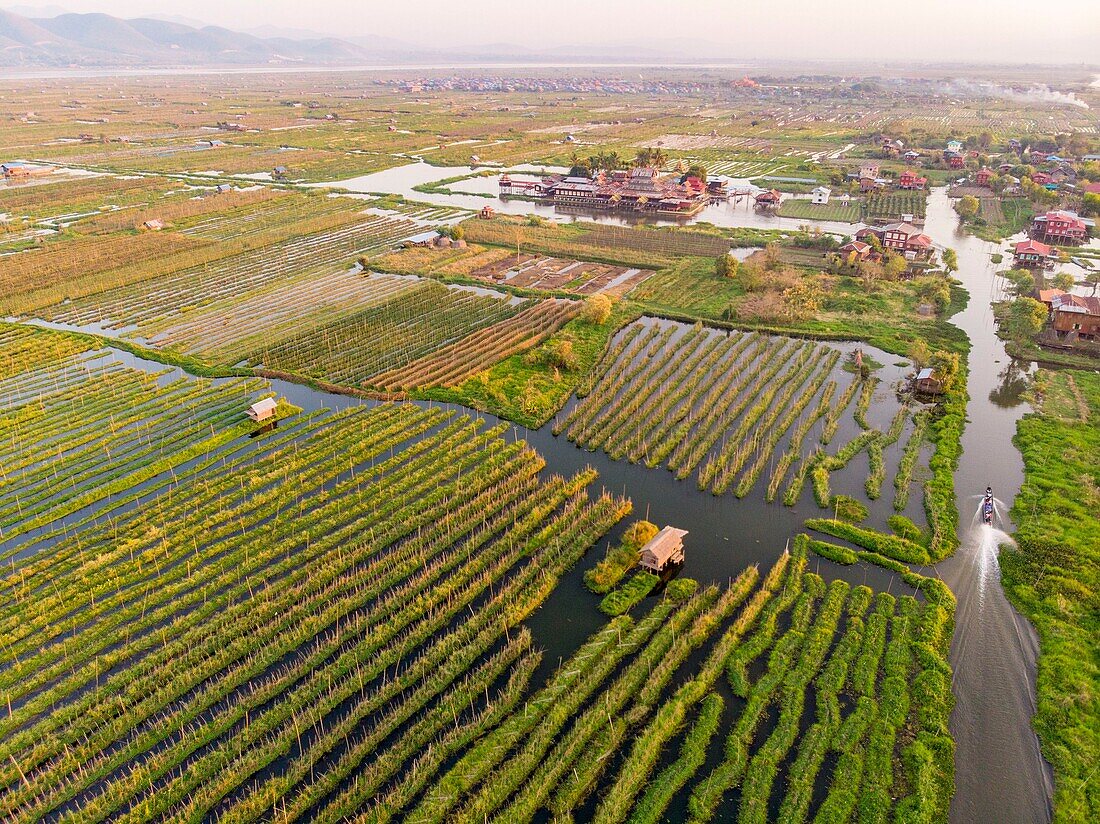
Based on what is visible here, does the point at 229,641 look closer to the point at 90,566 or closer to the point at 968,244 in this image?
the point at 90,566

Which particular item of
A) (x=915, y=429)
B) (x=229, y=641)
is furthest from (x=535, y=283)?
(x=229, y=641)

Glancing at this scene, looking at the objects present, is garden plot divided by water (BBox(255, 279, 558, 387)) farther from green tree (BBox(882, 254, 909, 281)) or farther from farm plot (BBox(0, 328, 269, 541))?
green tree (BBox(882, 254, 909, 281))

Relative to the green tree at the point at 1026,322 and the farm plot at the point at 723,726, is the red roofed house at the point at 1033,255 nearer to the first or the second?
the green tree at the point at 1026,322

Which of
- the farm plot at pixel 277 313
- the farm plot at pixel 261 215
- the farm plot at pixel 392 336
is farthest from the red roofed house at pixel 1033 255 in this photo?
the farm plot at pixel 261 215

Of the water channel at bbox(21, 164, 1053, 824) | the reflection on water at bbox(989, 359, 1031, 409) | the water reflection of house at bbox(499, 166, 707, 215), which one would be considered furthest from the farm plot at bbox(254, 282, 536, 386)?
the water reflection of house at bbox(499, 166, 707, 215)

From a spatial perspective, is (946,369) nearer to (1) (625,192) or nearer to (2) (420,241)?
(2) (420,241)

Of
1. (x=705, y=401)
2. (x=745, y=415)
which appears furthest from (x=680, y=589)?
A: (x=705, y=401)

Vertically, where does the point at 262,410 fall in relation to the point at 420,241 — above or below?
below
